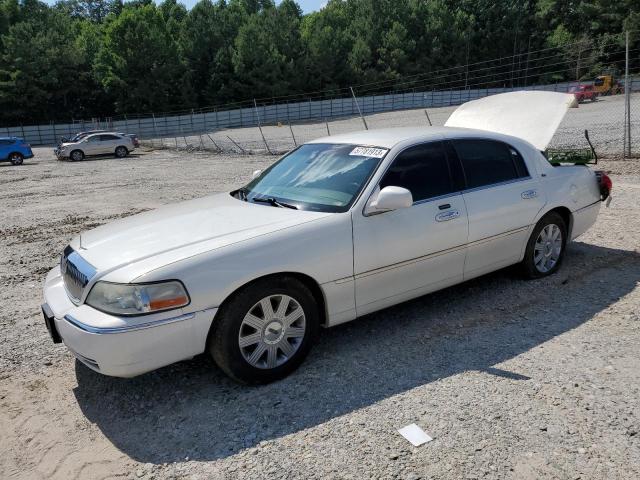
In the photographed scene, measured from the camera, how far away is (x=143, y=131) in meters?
47.7

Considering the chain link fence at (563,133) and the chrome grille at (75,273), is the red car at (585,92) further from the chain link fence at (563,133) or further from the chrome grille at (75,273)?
the chrome grille at (75,273)

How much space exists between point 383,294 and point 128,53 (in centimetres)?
6098

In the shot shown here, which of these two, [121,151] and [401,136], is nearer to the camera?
[401,136]

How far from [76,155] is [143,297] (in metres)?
26.1

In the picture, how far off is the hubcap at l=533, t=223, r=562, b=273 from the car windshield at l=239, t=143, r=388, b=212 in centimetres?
201

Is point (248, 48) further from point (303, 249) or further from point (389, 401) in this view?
point (389, 401)

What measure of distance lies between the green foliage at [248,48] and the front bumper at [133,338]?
47746 mm

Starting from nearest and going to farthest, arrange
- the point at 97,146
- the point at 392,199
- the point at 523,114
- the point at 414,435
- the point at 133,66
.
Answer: the point at 414,435
the point at 392,199
the point at 523,114
the point at 97,146
the point at 133,66

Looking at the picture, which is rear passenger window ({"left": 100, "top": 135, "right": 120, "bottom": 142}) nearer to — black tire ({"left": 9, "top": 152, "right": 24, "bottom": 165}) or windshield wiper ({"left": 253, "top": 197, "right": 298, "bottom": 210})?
black tire ({"left": 9, "top": 152, "right": 24, "bottom": 165})

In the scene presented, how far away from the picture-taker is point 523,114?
6.21 metres

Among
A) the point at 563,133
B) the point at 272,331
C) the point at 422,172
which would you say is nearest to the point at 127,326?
the point at 272,331

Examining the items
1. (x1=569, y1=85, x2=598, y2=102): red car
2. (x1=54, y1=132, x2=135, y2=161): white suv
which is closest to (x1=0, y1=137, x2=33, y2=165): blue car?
(x1=54, y1=132, x2=135, y2=161): white suv

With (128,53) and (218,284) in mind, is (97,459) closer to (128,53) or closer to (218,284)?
(218,284)

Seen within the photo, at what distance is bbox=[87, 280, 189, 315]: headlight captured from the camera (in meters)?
3.10
